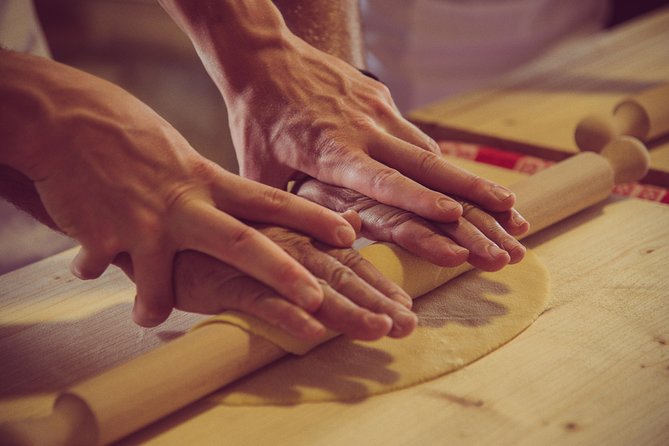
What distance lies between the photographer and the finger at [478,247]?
106 cm

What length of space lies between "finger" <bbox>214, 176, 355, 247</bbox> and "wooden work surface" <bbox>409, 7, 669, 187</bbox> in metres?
0.89

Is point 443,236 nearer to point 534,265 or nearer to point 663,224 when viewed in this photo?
point 534,265

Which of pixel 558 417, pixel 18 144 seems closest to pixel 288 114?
pixel 18 144

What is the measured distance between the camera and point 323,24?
1.61 metres

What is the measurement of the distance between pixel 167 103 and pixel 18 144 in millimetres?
3695

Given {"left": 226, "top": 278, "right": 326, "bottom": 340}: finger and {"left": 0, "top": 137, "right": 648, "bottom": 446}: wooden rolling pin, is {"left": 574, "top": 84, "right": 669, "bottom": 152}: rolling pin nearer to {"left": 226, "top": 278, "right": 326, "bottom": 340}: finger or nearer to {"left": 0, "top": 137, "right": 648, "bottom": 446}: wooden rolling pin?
{"left": 0, "top": 137, "right": 648, "bottom": 446}: wooden rolling pin

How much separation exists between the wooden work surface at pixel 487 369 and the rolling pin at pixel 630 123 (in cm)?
35

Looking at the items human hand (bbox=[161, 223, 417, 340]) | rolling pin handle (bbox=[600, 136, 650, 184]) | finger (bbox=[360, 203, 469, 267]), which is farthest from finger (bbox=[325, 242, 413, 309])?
rolling pin handle (bbox=[600, 136, 650, 184])

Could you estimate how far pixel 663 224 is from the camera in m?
1.37

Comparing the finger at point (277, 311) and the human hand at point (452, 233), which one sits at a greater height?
the human hand at point (452, 233)

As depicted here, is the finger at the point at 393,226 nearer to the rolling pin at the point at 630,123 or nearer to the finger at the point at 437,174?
the finger at the point at 437,174

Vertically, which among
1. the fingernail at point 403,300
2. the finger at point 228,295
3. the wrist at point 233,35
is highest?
the wrist at point 233,35

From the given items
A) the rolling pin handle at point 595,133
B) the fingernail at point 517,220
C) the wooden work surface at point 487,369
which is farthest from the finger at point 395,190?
the rolling pin handle at point 595,133

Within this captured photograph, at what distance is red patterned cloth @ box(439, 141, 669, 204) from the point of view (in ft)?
5.13
